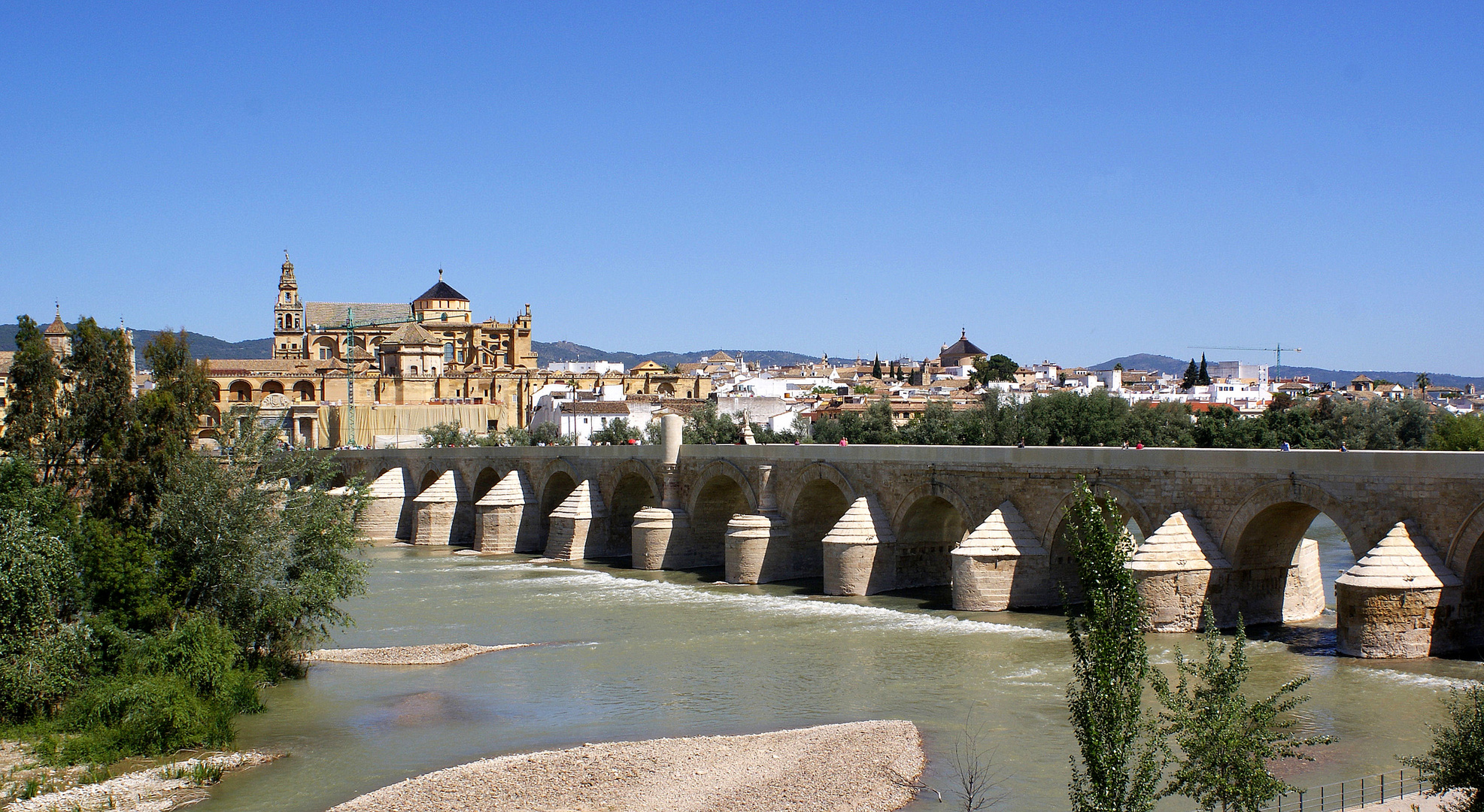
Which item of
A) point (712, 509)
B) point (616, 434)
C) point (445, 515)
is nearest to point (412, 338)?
point (616, 434)

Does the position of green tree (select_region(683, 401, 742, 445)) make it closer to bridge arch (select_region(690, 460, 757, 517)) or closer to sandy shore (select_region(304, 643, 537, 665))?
bridge arch (select_region(690, 460, 757, 517))

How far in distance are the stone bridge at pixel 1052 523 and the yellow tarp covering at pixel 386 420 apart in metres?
39.2

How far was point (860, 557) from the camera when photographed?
25.9 m

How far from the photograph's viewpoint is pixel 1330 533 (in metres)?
37.2

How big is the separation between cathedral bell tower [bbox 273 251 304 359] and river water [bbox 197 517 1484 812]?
3244 inches

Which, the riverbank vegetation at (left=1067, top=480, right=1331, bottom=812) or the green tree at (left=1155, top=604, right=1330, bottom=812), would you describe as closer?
the riverbank vegetation at (left=1067, top=480, right=1331, bottom=812)

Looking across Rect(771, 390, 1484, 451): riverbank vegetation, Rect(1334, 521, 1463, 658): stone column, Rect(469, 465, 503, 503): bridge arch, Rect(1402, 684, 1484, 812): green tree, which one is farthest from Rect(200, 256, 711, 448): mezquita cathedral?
Rect(1402, 684, 1484, 812): green tree

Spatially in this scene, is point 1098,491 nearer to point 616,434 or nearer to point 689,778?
point 689,778

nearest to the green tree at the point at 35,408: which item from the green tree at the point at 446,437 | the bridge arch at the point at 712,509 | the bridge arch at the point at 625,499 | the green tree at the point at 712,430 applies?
the bridge arch at the point at 712,509

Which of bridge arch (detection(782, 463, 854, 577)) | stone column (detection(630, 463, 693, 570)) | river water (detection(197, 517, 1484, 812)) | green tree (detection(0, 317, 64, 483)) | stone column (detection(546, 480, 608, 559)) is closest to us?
river water (detection(197, 517, 1484, 812))

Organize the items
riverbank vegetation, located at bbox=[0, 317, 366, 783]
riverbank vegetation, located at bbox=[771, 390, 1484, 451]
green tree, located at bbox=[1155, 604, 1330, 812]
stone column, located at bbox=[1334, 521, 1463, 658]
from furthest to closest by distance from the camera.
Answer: riverbank vegetation, located at bbox=[771, 390, 1484, 451] → stone column, located at bbox=[1334, 521, 1463, 658] → riverbank vegetation, located at bbox=[0, 317, 366, 783] → green tree, located at bbox=[1155, 604, 1330, 812]

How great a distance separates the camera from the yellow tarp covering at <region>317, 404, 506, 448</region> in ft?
243

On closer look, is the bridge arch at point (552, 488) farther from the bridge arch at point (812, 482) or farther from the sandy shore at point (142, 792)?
the sandy shore at point (142, 792)

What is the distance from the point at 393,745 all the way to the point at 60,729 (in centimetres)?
402
